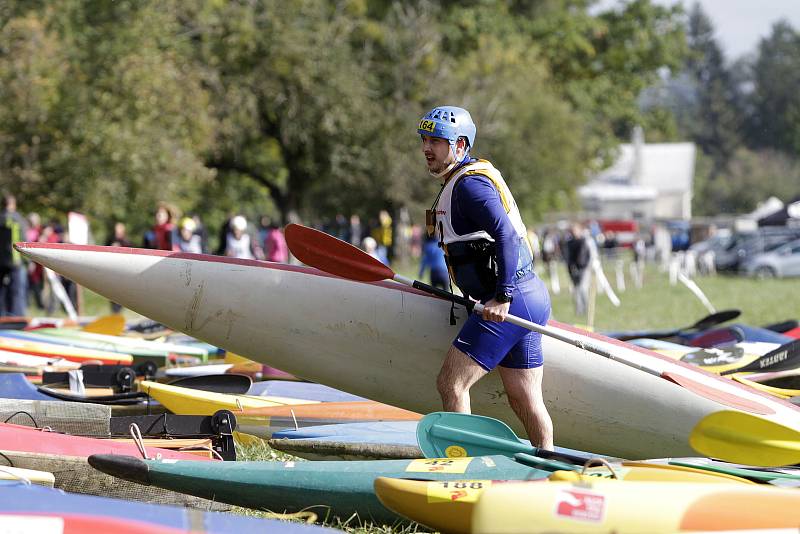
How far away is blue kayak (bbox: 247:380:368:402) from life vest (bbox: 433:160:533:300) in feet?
7.67

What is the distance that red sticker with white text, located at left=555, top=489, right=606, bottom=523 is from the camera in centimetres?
363

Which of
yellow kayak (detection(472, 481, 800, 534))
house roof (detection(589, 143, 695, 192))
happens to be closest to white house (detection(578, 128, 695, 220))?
house roof (detection(589, 143, 695, 192))

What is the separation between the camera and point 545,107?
41.6 metres

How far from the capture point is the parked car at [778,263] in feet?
101

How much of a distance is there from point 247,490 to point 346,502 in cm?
41

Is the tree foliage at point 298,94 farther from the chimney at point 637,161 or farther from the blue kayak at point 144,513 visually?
the chimney at point 637,161

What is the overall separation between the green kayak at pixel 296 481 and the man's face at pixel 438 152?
133cm

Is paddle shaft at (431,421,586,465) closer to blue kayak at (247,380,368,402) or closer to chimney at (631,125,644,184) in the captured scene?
blue kayak at (247,380,368,402)

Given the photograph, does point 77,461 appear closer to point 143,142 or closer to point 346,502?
point 346,502

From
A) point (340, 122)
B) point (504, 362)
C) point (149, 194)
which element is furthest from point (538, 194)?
point (504, 362)

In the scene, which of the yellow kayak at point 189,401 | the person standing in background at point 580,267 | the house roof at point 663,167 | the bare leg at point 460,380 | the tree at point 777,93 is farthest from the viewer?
the tree at point 777,93

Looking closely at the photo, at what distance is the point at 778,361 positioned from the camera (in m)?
7.62

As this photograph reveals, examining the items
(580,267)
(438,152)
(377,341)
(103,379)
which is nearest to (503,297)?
(438,152)

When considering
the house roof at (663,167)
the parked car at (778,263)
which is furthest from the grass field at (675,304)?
the house roof at (663,167)
